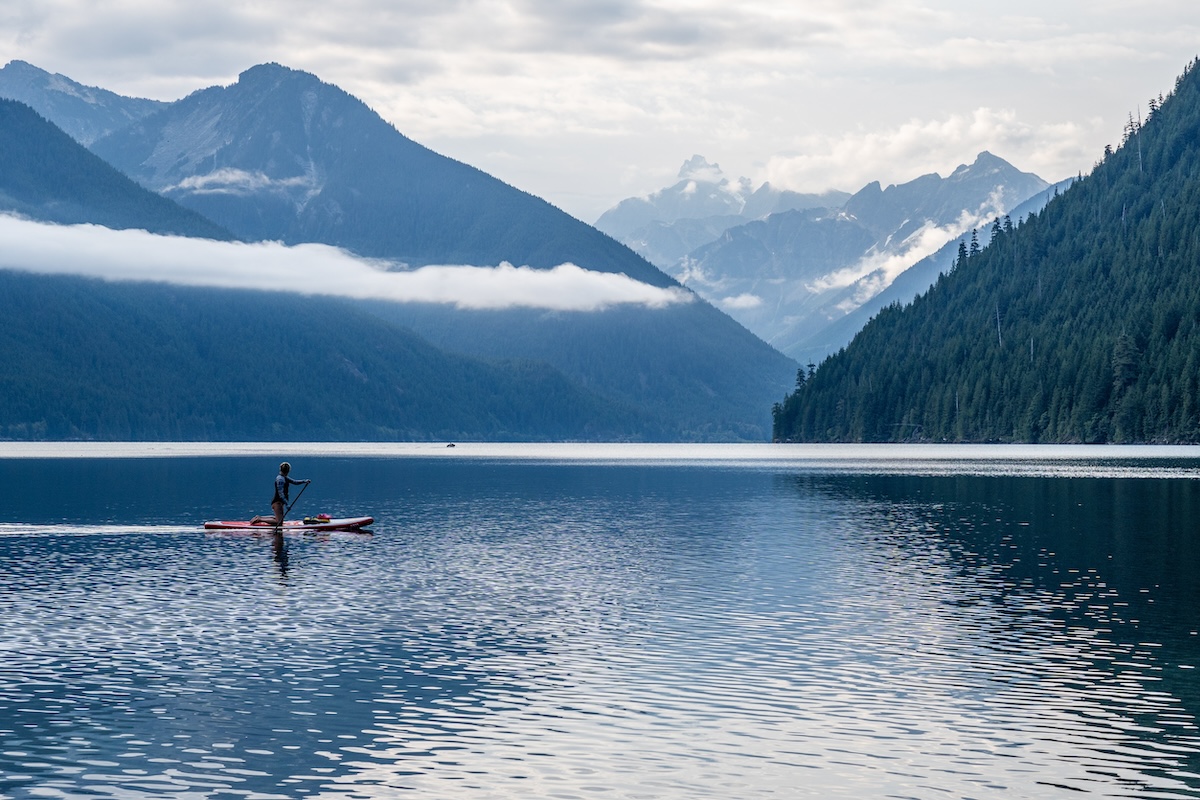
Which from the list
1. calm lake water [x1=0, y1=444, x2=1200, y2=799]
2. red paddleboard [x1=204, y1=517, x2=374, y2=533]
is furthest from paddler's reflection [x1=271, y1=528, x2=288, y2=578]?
red paddleboard [x1=204, y1=517, x2=374, y2=533]

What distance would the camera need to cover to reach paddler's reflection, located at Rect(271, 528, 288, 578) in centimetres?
7788

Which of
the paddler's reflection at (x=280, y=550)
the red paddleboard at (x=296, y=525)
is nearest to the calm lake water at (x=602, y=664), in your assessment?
the paddler's reflection at (x=280, y=550)

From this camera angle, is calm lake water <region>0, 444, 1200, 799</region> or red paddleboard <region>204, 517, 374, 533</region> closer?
calm lake water <region>0, 444, 1200, 799</region>

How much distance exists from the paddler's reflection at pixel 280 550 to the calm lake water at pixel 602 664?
1.69ft

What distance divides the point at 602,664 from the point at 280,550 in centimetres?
4610

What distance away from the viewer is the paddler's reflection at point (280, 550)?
7788 centimetres

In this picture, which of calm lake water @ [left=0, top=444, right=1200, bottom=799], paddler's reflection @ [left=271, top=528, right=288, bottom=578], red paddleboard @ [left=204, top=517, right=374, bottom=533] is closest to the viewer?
calm lake water @ [left=0, top=444, right=1200, bottom=799]

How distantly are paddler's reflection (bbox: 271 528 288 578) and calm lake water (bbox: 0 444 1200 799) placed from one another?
0.52 meters

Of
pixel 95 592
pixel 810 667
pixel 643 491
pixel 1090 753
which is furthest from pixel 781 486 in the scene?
pixel 1090 753

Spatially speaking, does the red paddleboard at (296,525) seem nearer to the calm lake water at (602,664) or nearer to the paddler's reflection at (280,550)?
the paddler's reflection at (280,550)

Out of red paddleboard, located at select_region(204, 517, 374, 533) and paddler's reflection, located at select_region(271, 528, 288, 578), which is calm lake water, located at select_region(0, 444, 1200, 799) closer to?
paddler's reflection, located at select_region(271, 528, 288, 578)

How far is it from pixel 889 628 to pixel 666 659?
437 inches

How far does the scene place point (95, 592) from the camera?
65250mm

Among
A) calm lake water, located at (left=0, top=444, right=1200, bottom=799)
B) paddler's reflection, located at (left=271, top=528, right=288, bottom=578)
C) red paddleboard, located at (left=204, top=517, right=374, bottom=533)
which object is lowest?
calm lake water, located at (left=0, top=444, right=1200, bottom=799)
